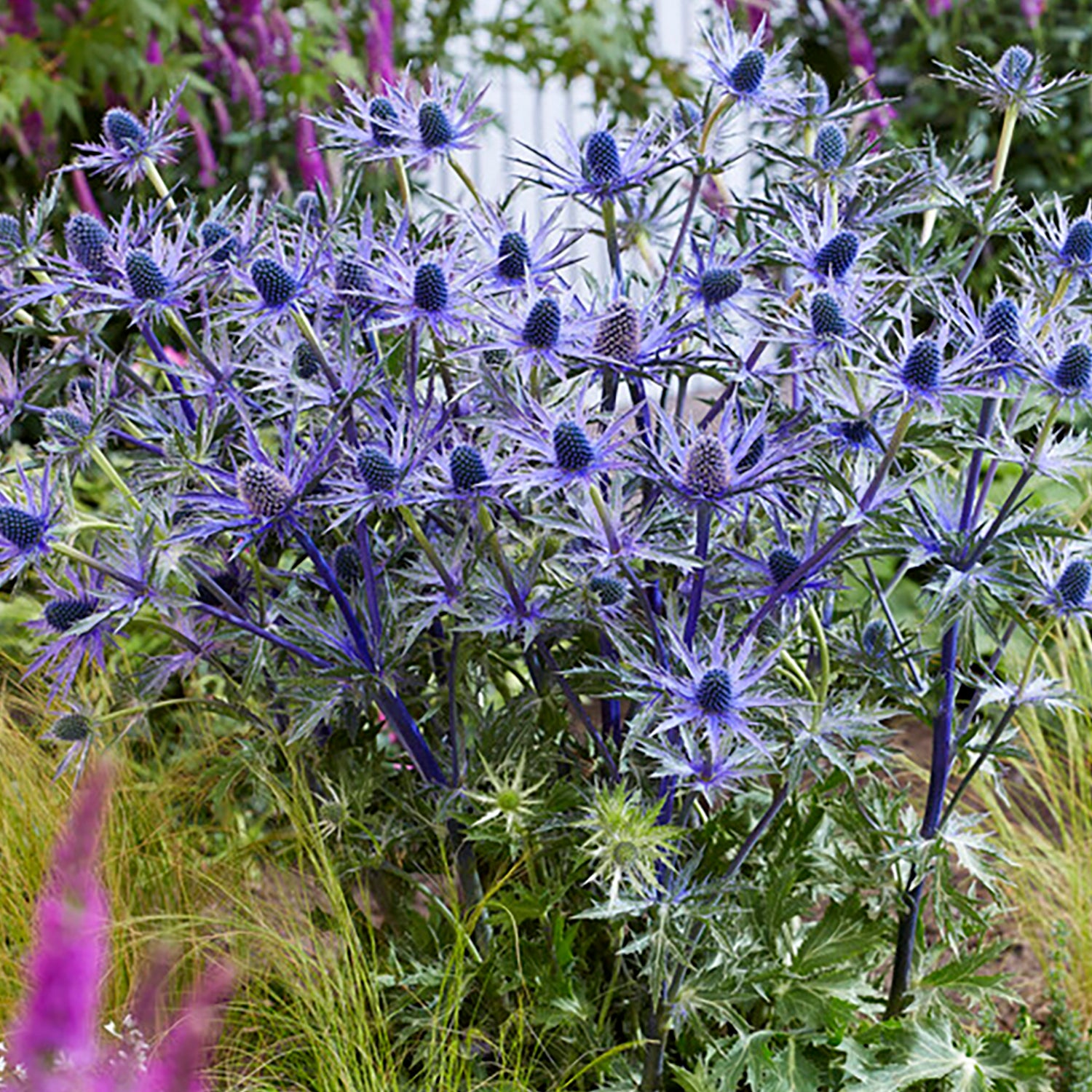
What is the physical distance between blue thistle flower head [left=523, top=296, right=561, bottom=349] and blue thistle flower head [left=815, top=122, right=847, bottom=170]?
1.48 feet

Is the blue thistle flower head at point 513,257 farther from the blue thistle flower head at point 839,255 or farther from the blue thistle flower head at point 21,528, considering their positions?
the blue thistle flower head at point 21,528

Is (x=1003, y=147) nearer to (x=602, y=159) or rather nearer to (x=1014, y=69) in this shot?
(x=1014, y=69)

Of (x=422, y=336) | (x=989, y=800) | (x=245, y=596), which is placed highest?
(x=422, y=336)

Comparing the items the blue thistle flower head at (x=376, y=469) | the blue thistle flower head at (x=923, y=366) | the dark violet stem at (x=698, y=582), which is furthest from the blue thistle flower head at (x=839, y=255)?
the blue thistle flower head at (x=376, y=469)

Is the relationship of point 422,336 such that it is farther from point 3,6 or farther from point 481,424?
point 3,6

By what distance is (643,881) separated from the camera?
1.64 metres

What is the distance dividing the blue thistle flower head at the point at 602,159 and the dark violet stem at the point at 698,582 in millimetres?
373

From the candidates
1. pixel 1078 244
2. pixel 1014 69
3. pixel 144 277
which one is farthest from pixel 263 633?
pixel 1014 69

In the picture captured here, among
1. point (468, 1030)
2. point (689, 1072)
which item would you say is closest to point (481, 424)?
point (468, 1030)

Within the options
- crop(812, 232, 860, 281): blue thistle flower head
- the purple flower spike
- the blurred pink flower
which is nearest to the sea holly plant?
crop(812, 232, 860, 281): blue thistle flower head

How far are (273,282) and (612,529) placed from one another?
0.42 metres

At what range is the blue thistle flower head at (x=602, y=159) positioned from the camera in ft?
4.97

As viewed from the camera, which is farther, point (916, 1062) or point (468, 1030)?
point (916, 1062)

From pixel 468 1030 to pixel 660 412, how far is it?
0.75m
